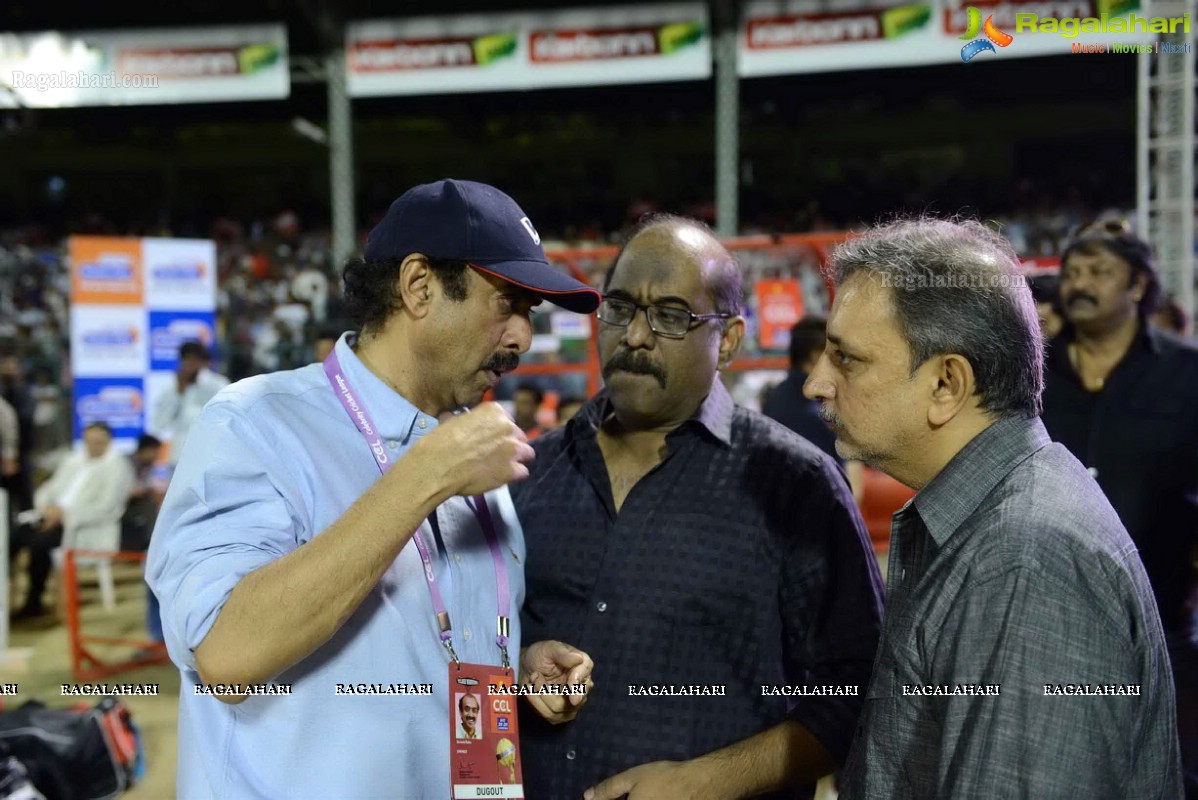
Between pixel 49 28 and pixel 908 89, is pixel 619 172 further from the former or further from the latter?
pixel 49 28

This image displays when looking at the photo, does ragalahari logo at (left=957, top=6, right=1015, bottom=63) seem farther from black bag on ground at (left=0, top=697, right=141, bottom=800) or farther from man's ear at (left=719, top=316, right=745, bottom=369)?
black bag on ground at (left=0, top=697, right=141, bottom=800)

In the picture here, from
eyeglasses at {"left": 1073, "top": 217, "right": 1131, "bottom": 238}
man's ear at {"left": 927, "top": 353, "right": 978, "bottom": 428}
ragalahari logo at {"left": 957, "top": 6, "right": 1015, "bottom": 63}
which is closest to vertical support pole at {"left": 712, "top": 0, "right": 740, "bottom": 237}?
ragalahari logo at {"left": 957, "top": 6, "right": 1015, "bottom": 63}

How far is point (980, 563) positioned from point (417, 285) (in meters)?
0.96

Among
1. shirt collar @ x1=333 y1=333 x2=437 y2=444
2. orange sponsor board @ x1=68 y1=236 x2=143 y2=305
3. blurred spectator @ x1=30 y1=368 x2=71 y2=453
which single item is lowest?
blurred spectator @ x1=30 y1=368 x2=71 y2=453

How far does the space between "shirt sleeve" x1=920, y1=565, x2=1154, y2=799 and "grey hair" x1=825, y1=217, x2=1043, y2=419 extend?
326 mm

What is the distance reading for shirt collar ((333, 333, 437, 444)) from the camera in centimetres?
162

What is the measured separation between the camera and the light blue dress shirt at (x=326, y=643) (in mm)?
1364

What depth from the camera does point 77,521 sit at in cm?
772

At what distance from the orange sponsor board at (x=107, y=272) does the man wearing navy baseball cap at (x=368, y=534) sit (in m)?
8.26

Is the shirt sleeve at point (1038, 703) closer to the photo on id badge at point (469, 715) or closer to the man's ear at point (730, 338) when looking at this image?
the photo on id badge at point (469, 715)

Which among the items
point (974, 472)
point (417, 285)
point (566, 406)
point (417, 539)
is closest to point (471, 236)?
Answer: point (417, 285)

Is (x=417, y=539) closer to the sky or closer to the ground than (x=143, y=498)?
closer to the sky

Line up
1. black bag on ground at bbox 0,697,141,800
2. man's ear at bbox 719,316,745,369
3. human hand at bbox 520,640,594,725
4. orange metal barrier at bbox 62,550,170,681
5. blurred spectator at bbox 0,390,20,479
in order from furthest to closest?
blurred spectator at bbox 0,390,20,479 < orange metal barrier at bbox 62,550,170,681 < black bag on ground at bbox 0,697,141,800 < man's ear at bbox 719,316,745,369 < human hand at bbox 520,640,594,725

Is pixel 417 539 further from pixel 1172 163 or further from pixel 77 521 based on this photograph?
pixel 1172 163
